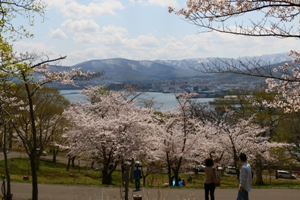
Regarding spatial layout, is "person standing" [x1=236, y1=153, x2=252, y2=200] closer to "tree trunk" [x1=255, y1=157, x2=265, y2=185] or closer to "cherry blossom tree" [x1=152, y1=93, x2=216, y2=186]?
"cherry blossom tree" [x1=152, y1=93, x2=216, y2=186]

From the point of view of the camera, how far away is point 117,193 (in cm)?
1222

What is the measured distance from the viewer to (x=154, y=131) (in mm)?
19797

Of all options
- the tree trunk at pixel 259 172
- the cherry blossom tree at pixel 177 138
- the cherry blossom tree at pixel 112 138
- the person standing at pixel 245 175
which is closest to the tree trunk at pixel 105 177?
the cherry blossom tree at pixel 112 138

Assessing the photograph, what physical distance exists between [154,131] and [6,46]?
13.8 meters

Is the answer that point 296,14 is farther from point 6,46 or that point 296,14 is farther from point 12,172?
A: point 12,172

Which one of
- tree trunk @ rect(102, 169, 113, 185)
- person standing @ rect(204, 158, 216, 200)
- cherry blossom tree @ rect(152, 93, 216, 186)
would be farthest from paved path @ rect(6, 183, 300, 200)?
cherry blossom tree @ rect(152, 93, 216, 186)

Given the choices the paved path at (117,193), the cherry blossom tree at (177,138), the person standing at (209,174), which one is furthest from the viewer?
the cherry blossom tree at (177,138)

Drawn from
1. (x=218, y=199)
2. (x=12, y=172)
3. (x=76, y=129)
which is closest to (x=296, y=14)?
(x=218, y=199)

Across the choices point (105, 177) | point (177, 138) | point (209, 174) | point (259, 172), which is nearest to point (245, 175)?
point (209, 174)

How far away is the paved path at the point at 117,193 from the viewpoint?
37.1 feet

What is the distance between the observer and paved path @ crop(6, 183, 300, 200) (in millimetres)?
11305

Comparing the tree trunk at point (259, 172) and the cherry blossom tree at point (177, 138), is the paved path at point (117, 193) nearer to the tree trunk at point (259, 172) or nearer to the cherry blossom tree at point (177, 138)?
the cherry blossom tree at point (177, 138)

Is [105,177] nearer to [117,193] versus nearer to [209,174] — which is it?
[117,193]

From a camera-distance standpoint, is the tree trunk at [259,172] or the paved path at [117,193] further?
the tree trunk at [259,172]
